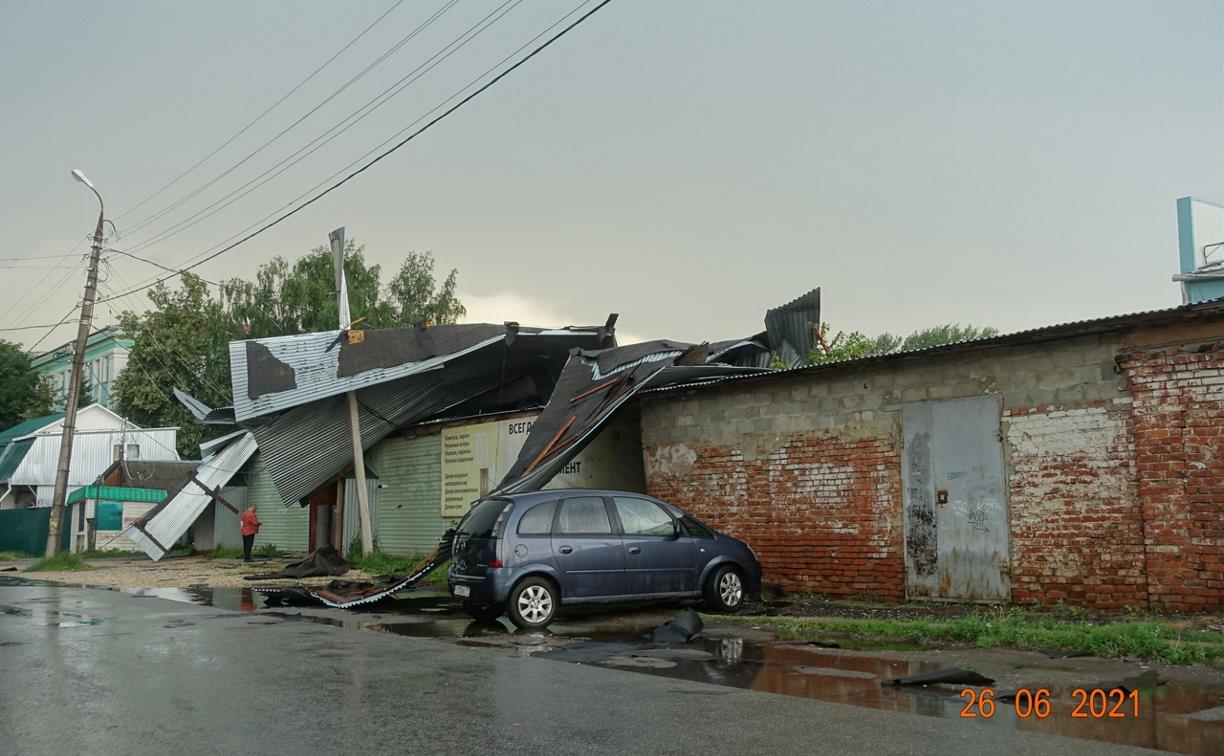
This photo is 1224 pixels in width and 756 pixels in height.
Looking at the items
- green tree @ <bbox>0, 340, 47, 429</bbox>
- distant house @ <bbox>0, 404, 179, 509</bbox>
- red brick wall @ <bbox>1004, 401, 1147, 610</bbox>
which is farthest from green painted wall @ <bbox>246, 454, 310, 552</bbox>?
green tree @ <bbox>0, 340, 47, 429</bbox>

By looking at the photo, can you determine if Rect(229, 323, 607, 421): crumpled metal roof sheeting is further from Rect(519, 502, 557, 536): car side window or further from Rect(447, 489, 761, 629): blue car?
Rect(519, 502, 557, 536): car side window

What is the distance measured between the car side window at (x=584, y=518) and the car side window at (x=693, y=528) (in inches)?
44.9

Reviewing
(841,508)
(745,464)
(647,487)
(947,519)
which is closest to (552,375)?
(647,487)

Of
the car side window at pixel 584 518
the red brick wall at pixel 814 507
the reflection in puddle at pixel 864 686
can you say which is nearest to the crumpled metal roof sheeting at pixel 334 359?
the red brick wall at pixel 814 507

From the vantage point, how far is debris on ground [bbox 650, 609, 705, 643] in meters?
11.0

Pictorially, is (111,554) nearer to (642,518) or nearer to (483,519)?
(483,519)

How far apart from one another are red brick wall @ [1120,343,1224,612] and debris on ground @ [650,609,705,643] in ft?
16.5

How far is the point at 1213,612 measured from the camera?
35.3ft

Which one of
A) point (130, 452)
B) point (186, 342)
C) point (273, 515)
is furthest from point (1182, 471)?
point (130, 452)

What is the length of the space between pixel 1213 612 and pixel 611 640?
632cm

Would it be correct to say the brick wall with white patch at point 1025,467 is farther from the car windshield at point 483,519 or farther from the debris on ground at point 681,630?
the car windshield at point 483,519

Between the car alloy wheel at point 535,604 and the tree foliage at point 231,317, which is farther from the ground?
the tree foliage at point 231,317

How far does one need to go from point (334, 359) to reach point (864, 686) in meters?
17.1

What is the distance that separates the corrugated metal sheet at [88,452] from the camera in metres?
49.2
